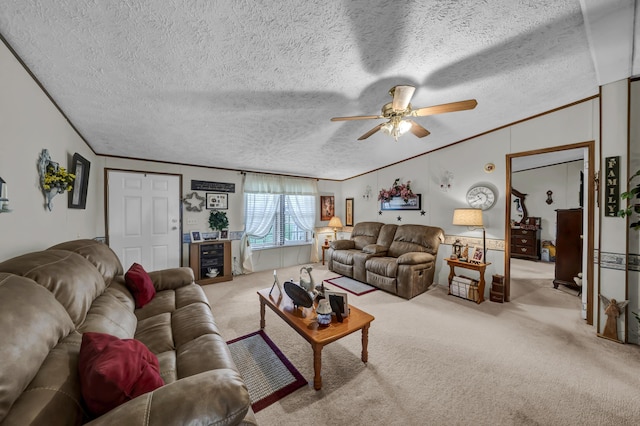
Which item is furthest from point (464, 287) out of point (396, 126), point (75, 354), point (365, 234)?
point (75, 354)

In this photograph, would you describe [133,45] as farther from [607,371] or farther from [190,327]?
[607,371]

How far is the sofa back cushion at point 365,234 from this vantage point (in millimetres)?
4957

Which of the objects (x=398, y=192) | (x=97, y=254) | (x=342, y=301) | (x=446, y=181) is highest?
(x=446, y=181)

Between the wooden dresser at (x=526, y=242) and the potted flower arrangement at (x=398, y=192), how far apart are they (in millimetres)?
3773

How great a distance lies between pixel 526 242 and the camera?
5926 millimetres

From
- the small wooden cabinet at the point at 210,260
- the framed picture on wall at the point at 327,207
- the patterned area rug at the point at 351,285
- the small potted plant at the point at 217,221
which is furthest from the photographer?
the framed picture on wall at the point at 327,207

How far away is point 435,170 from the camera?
4.24m

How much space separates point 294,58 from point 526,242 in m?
7.19

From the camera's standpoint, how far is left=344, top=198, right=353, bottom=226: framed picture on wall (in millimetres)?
6062

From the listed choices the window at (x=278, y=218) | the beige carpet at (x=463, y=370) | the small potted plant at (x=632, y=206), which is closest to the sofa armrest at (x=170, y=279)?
the beige carpet at (x=463, y=370)

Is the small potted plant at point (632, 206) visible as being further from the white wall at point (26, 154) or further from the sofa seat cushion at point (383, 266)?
the white wall at point (26, 154)

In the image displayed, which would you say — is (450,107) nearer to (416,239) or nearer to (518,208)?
(416,239)

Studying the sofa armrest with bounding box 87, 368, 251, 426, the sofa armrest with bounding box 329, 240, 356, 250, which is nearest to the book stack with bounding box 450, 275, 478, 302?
the sofa armrest with bounding box 329, 240, 356, 250

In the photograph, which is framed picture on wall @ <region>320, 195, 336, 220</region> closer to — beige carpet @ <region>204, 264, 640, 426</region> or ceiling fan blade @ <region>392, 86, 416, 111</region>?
beige carpet @ <region>204, 264, 640, 426</region>
